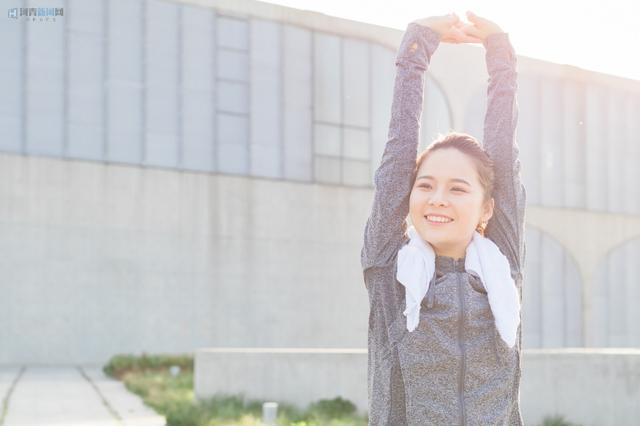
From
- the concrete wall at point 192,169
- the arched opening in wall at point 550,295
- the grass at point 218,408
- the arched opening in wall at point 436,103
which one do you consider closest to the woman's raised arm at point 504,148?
the grass at point 218,408

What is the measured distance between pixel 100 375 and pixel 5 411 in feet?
19.4

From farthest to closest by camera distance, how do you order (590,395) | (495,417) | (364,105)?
1. (364,105)
2. (590,395)
3. (495,417)

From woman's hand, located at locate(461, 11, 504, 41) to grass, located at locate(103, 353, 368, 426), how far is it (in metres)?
5.22

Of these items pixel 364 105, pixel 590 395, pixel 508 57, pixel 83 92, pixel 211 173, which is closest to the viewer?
pixel 508 57

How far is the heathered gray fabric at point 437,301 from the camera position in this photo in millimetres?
2025

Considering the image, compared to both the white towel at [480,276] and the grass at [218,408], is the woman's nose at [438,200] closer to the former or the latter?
the white towel at [480,276]

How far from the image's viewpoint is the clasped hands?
227 centimetres

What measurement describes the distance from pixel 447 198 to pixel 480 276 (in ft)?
0.70

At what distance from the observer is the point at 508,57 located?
2314 mm

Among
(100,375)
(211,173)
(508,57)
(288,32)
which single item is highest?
(288,32)

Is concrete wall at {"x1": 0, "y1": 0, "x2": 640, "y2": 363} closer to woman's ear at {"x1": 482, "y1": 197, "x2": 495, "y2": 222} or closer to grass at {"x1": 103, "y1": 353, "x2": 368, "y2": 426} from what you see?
grass at {"x1": 103, "y1": 353, "x2": 368, "y2": 426}

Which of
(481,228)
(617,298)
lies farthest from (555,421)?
(617,298)

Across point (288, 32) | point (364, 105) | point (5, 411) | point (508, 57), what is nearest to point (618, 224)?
point (364, 105)

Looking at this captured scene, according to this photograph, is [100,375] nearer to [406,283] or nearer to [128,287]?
Result: [128,287]
